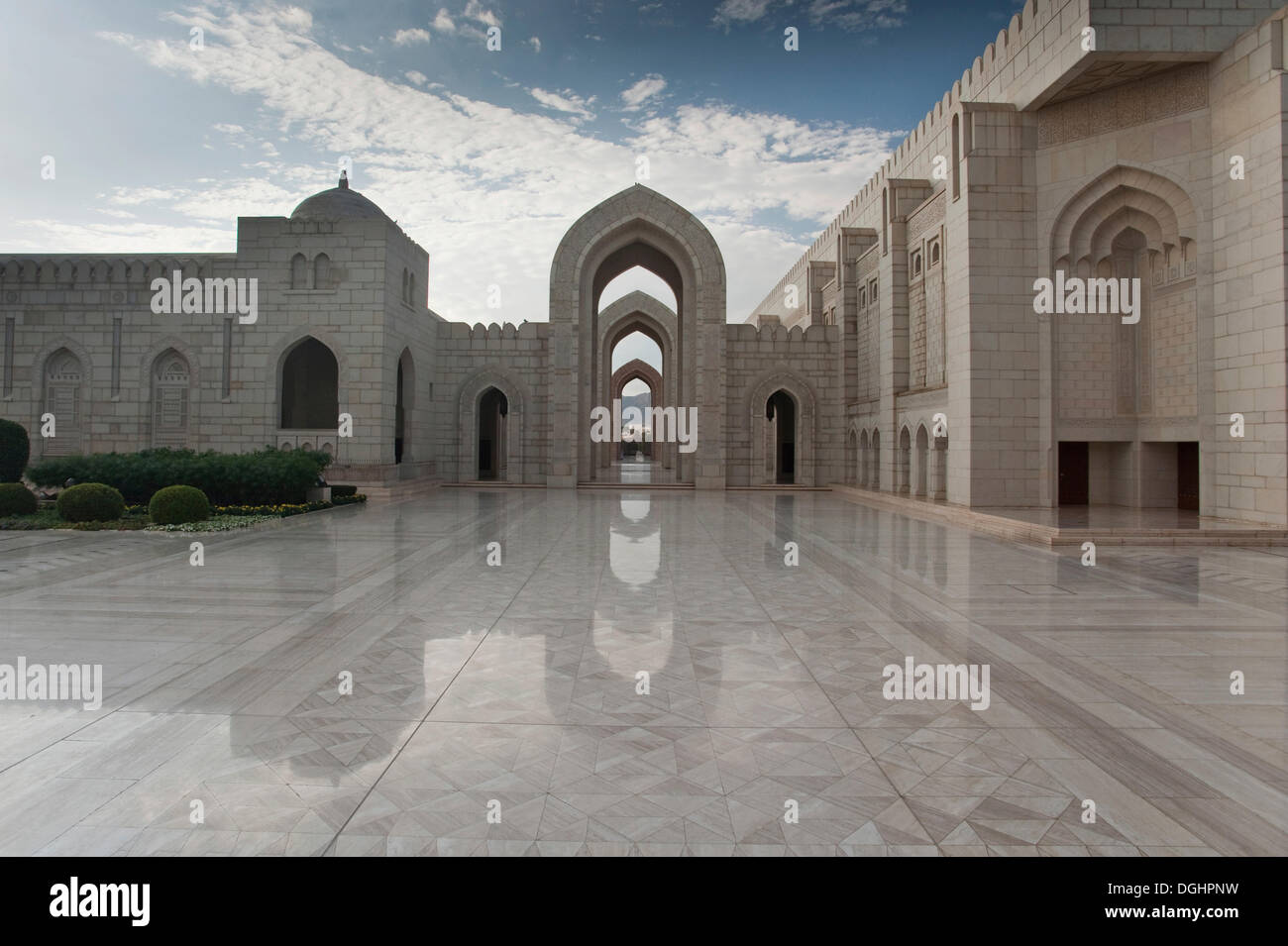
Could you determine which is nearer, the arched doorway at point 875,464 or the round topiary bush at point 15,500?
the round topiary bush at point 15,500

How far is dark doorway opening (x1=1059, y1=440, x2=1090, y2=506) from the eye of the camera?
648 inches

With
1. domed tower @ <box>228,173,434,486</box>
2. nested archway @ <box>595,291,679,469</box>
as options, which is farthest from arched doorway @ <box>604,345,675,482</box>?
domed tower @ <box>228,173,434,486</box>

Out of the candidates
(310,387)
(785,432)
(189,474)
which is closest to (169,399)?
(310,387)

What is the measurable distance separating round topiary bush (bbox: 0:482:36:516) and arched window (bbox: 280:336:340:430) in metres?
9.01

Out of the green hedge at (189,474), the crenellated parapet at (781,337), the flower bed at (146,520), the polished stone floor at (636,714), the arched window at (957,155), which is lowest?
the polished stone floor at (636,714)

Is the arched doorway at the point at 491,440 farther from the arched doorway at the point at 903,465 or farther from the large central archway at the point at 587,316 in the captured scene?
the arched doorway at the point at 903,465

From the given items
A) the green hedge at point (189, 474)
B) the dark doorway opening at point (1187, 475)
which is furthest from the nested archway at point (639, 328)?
the dark doorway opening at point (1187, 475)

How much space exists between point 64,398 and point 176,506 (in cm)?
1193

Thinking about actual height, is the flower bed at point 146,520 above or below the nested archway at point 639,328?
below

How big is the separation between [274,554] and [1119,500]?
53.1 feet

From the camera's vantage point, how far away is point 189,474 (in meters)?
14.0

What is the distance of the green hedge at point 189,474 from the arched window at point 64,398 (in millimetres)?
6733

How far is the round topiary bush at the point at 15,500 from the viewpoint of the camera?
12445 mm
